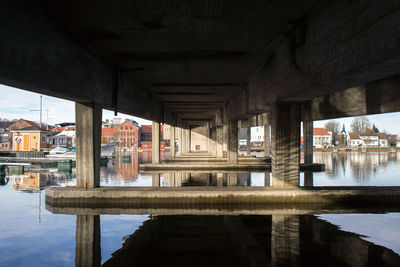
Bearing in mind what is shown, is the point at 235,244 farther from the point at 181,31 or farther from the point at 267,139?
the point at 267,139

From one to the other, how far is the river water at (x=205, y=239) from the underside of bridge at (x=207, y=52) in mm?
3209

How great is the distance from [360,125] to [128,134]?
107338 mm

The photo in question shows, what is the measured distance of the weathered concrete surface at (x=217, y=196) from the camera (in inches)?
551

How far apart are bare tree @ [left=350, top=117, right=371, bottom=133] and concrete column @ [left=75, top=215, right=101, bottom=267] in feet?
502

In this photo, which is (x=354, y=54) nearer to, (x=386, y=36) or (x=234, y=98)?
(x=386, y=36)

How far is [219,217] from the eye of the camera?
1233 centimetres

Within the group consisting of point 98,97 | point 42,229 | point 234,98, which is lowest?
point 42,229

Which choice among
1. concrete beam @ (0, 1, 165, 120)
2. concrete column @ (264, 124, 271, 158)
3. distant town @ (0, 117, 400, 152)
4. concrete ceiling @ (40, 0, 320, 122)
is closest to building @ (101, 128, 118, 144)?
distant town @ (0, 117, 400, 152)

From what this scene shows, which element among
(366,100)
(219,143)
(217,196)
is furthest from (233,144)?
(217,196)

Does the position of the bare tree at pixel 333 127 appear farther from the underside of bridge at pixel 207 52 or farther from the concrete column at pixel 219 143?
the underside of bridge at pixel 207 52

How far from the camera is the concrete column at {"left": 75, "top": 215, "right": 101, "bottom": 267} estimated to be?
802cm

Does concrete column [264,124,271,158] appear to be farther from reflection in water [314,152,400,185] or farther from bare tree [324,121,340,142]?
bare tree [324,121,340,142]

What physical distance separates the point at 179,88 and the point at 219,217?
490 inches

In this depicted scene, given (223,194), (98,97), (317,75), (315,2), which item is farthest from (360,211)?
(98,97)
